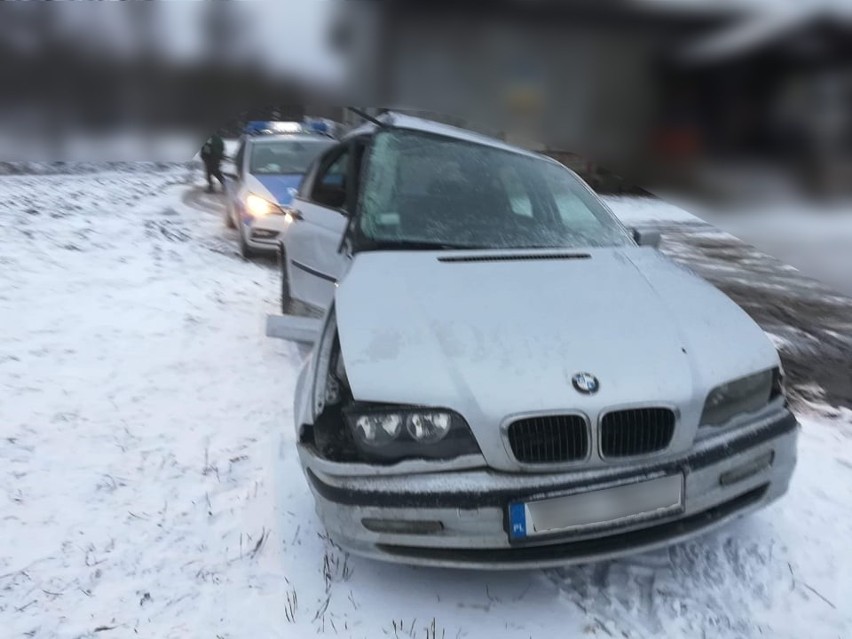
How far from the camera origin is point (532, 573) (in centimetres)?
257

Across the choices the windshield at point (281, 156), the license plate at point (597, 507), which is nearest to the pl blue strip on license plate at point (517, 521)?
the license plate at point (597, 507)

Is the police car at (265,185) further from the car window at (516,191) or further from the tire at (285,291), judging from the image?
the car window at (516,191)

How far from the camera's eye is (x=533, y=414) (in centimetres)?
217

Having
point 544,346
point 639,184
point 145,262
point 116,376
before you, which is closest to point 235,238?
point 145,262

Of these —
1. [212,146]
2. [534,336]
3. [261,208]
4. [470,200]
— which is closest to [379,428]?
[534,336]

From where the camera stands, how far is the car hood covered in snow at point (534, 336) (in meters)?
2.23

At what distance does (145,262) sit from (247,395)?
3.77 meters

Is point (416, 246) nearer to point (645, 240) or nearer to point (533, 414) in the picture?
point (645, 240)

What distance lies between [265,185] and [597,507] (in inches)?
265

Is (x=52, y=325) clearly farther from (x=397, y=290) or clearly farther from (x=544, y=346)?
(x=544, y=346)

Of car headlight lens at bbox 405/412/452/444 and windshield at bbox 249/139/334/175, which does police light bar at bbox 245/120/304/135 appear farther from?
windshield at bbox 249/139/334/175

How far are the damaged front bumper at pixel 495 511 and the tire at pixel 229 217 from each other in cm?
754

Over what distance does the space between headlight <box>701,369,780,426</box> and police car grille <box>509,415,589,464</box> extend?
0.46m

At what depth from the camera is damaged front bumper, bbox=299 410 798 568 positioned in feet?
7.06
